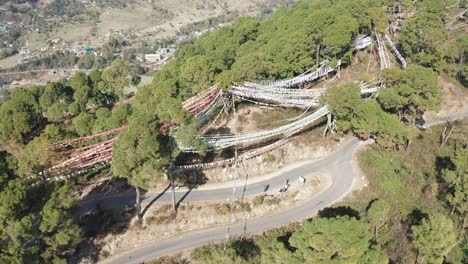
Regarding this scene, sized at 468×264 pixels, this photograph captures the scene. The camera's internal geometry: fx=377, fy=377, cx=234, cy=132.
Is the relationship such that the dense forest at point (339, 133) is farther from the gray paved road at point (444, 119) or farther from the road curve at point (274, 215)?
the gray paved road at point (444, 119)

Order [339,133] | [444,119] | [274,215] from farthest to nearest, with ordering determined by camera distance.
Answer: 1. [444,119]
2. [339,133]
3. [274,215]

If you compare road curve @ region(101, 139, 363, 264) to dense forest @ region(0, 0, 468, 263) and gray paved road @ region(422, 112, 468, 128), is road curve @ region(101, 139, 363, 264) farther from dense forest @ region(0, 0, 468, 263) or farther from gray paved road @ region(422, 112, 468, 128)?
gray paved road @ region(422, 112, 468, 128)

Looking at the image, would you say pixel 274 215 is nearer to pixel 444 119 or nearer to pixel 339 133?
pixel 339 133

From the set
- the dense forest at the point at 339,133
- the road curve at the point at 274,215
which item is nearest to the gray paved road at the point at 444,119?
the dense forest at the point at 339,133

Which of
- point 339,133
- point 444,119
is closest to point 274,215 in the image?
point 339,133

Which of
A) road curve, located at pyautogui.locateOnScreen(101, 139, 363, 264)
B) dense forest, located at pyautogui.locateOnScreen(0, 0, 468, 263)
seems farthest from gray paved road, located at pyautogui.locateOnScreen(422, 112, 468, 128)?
road curve, located at pyautogui.locateOnScreen(101, 139, 363, 264)

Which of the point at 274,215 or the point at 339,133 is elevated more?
the point at 339,133
